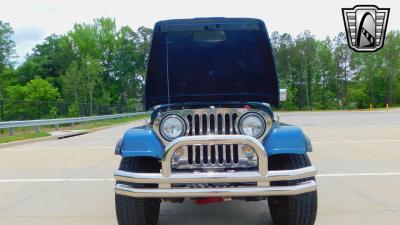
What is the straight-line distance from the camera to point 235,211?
517 cm

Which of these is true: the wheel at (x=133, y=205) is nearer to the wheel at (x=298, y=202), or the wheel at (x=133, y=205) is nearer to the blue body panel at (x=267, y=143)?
the blue body panel at (x=267, y=143)

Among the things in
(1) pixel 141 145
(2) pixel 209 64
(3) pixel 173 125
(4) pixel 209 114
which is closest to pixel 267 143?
(4) pixel 209 114

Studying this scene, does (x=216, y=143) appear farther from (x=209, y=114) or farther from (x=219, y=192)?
(x=209, y=114)

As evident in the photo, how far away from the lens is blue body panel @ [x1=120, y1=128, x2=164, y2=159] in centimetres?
383

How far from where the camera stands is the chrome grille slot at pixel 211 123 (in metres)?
4.02

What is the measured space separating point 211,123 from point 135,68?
86.9 metres

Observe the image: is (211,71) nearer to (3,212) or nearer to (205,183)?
(205,183)

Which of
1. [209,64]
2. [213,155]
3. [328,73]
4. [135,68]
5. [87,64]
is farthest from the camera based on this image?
[328,73]

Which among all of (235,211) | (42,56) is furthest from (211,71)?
(42,56)

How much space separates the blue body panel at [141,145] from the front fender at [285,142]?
3.16 ft

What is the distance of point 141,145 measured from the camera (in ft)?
12.6

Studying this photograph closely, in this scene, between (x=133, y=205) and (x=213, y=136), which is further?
(x=133, y=205)

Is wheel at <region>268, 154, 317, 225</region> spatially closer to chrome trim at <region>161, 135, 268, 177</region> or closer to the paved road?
chrome trim at <region>161, 135, 268, 177</region>

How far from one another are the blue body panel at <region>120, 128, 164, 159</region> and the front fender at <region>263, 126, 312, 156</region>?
3.16ft
